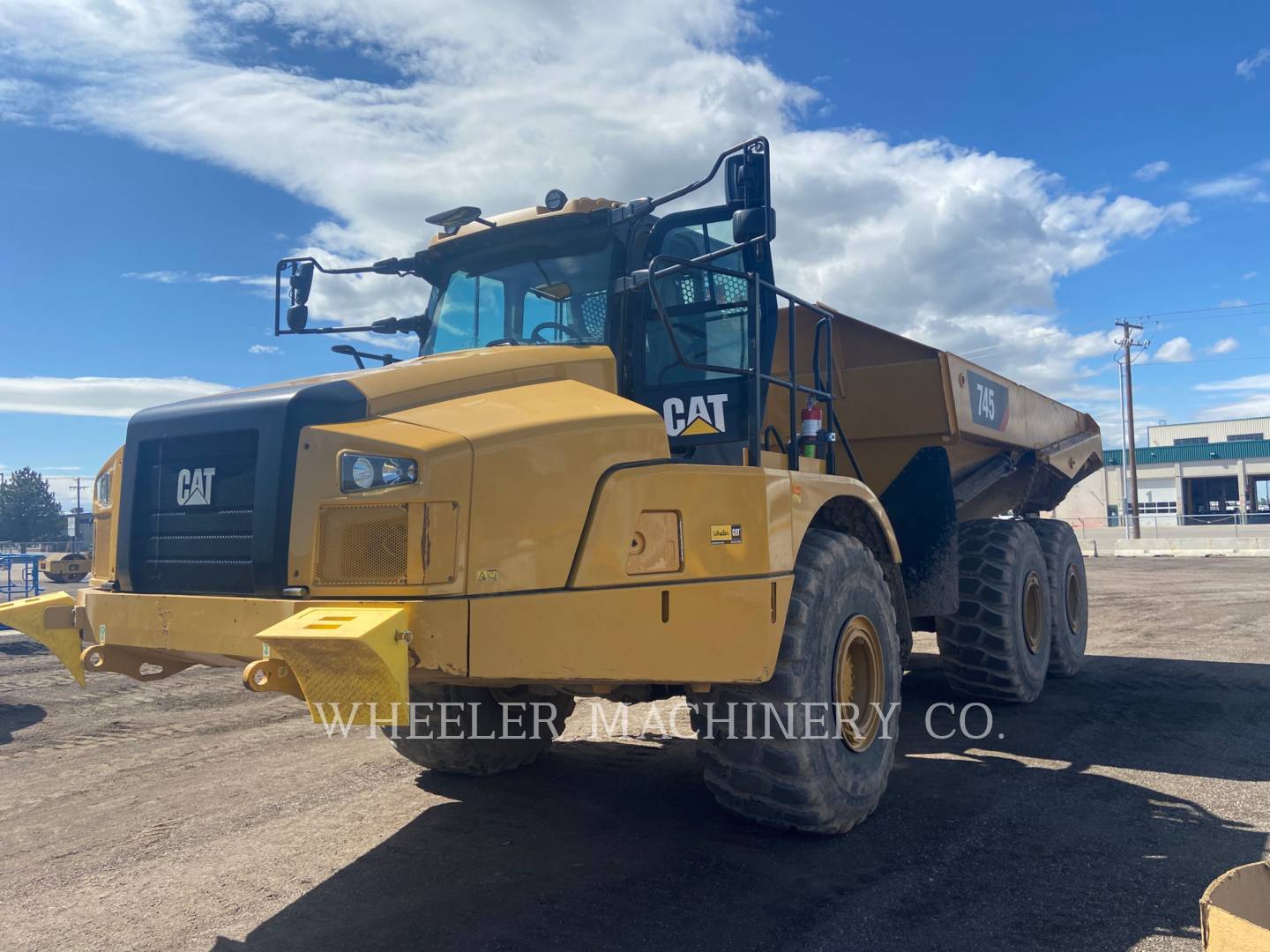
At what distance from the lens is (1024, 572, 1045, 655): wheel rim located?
7.80m

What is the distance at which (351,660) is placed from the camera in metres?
2.80

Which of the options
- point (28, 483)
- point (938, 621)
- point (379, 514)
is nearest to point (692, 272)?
point (379, 514)

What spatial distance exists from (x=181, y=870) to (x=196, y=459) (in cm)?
180

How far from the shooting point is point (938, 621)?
7355 millimetres

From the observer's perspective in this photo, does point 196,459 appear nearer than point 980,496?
Yes

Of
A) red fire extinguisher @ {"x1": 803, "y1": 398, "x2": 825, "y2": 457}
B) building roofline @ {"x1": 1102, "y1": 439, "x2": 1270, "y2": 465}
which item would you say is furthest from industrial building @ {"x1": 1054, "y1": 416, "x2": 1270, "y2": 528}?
red fire extinguisher @ {"x1": 803, "y1": 398, "x2": 825, "y2": 457}

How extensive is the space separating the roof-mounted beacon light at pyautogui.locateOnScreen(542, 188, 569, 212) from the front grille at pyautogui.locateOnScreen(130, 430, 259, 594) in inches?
74.9

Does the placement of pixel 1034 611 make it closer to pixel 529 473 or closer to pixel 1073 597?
pixel 1073 597

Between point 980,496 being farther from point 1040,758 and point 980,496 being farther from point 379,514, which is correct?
point 379,514

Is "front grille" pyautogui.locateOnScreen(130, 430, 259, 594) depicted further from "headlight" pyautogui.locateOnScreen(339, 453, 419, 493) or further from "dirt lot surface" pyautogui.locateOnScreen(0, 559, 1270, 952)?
"dirt lot surface" pyautogui.locateOnScreen(0, 559, 1270, 952)

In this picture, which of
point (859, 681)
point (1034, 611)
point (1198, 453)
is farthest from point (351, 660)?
point (1198, 453)

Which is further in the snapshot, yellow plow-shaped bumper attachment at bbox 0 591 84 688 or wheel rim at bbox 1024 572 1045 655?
wheel rim at bbox 1024 572 1045 655

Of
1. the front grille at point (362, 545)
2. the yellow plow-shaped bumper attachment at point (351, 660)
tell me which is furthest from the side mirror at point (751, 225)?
the yellow plow-shaped bumper attachment at point (351, 660)

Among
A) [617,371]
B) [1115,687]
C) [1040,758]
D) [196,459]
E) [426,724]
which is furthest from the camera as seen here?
[1115,687]
